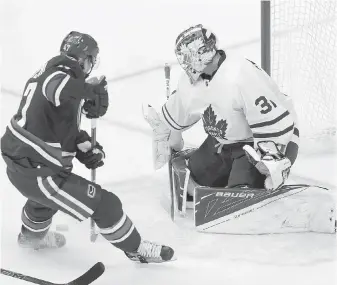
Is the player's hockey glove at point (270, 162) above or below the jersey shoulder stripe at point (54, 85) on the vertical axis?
below

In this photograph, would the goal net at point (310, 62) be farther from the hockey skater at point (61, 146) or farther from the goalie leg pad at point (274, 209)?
the hockey skater at point (61, 146)

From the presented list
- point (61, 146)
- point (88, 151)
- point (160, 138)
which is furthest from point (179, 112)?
point (61, 146)

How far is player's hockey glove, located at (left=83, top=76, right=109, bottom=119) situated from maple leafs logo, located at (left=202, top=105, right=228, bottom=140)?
0.41 m

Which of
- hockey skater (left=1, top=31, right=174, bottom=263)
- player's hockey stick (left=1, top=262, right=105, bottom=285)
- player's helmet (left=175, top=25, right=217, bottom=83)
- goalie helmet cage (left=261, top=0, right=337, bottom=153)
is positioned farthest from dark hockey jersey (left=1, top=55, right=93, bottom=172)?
goalie helmet cage (left=261, top=0, right=337, bottom=153)

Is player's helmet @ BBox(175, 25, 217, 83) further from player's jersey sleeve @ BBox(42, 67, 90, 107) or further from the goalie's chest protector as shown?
player's jersey sleeve @ BBox(42, 67, 90, 107)

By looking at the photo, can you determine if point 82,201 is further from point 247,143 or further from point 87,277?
point 247,143

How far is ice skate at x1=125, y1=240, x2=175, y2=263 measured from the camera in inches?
95.3

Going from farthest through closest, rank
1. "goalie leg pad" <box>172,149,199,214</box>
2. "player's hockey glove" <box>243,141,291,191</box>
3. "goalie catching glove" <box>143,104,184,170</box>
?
1. "goalie catching glove" <box>143,104,184,170</box>
2. "goalie leg pad" <box>172,149,199,214</box>
3. "player's hockey glove" <box>243,141,291,191</box>

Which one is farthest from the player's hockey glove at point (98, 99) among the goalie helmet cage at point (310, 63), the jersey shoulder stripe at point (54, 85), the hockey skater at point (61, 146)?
the goalie helmet cage at point (310, 63)

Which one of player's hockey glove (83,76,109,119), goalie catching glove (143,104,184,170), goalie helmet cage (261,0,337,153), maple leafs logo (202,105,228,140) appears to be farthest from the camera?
goalie helmet cage (261,0,337,153)

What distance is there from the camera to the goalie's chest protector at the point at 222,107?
2594 mm

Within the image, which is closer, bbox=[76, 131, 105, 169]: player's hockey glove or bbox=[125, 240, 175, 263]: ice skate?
bbox=[125, 240, 175, 263]: ice skate

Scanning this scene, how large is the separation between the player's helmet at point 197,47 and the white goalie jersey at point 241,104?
0.18 feet

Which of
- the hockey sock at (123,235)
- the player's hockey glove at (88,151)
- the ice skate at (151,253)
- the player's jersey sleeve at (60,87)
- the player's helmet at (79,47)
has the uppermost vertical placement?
the player's helmet at (79,47)
